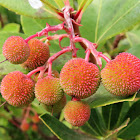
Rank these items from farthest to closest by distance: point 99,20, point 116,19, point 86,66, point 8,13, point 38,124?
point 38,124, point 8,13, point 99,20, point 116,19, point 86,66

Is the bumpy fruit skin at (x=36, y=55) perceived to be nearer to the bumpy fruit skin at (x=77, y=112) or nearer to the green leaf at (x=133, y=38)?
the bumpy fruit skin at (x=77, y=112)

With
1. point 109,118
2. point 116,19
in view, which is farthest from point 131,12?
point 109,118

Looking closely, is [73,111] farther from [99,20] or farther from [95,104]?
[99,20]

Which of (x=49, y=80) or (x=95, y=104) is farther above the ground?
(x=49, y=80)

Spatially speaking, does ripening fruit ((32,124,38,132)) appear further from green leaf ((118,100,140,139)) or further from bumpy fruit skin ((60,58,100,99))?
bumpy fruit skin ((60,58,100,99))

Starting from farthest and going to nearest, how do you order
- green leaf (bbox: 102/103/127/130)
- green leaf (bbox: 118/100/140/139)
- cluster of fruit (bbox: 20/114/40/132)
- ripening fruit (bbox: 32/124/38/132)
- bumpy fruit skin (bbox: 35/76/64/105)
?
ripening fruit (bbox: 32/124/38/132) < cluster of fruit (bbox: 20/114/40/132) < green leaf (bbox: 102/103/127/130) < green leaf (bbox: 118/100/140/139) < bumpy fruit skin (bbox: 35/76/64/105)

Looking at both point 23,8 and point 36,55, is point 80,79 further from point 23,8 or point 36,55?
point 23,8

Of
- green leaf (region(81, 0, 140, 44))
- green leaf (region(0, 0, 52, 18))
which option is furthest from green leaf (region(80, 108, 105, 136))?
green leaf (region(0, 0, 52, 18))

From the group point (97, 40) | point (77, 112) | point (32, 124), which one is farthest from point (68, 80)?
point (32, 124)
